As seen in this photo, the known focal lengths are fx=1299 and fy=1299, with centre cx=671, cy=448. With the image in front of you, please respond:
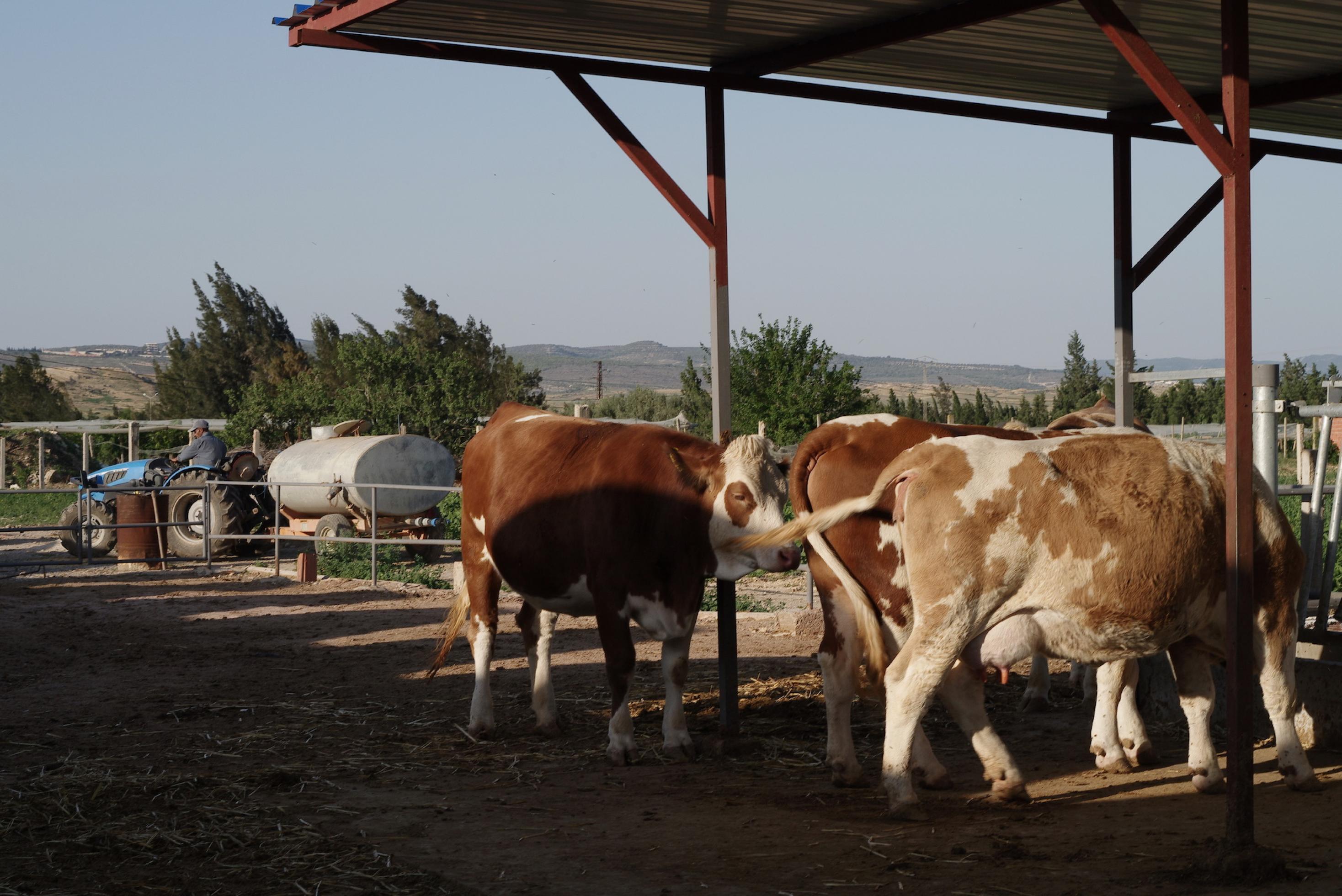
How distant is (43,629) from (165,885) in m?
8.74

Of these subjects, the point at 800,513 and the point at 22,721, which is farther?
the point at 22,721

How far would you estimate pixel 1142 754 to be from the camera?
6.37 meters

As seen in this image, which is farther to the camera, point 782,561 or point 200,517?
point 200,517

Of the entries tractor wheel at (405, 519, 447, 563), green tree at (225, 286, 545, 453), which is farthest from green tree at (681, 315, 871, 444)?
tractor wheel at (405, 519, 447, 563)

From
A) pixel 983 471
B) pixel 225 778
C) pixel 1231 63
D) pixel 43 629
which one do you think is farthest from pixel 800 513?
pixel 43 629

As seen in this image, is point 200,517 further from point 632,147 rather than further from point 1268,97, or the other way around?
point 1268,97

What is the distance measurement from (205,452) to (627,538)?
14.1 meters

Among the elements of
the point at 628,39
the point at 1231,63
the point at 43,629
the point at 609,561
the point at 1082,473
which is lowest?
the point at 43,629

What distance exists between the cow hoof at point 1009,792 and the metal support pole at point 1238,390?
100cm

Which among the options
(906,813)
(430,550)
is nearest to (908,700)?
(906,813)

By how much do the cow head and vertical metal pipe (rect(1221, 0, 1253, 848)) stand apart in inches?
96.7

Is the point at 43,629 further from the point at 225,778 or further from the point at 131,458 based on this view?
the point at 131,458

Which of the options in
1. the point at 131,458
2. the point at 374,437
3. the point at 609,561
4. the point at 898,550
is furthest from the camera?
the point at 131,458

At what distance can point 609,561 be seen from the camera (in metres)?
6.99
